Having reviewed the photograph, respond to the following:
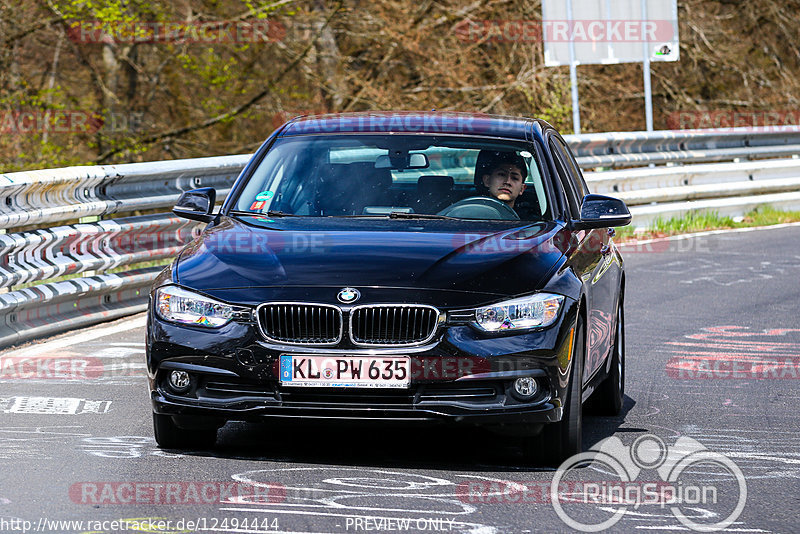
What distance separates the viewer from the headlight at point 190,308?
5879mm

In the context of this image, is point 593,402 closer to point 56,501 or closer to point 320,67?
point 56,501

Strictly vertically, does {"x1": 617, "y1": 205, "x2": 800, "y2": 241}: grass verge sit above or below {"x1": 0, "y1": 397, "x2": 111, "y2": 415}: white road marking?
below

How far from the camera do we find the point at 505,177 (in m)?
7.15

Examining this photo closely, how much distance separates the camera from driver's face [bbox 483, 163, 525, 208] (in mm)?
7074

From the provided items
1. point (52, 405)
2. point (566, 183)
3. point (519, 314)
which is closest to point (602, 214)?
point (566, 183)

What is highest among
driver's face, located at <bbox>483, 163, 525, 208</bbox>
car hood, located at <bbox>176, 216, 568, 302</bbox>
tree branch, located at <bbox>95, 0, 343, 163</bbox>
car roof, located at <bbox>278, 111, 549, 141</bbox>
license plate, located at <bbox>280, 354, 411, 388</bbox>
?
car roof, located at <bbox>278, 111, 549, 141</bbox>

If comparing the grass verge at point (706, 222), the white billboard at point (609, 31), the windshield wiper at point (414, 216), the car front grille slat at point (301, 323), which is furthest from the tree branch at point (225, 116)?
the car front grille slat at point (301, 323)

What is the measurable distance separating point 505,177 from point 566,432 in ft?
5.21

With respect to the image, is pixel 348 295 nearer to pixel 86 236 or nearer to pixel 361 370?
pixel 361 370

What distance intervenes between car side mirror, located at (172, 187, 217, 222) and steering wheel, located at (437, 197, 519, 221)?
47.1 inches

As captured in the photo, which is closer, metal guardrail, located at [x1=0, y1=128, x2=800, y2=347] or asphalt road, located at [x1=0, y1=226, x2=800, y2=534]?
asphalt road, located at [x1=0, y1=226, x2=800, y2=534]

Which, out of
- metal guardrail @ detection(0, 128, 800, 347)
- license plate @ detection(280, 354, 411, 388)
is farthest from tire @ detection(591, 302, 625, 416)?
metal guardrail @ detection(0, 128, 800, 347)

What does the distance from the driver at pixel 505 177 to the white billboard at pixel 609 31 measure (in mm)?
14618

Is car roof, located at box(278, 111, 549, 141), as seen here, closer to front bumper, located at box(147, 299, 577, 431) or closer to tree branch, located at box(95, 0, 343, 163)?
front bumper, located at box(147, 299, 577, 431)
